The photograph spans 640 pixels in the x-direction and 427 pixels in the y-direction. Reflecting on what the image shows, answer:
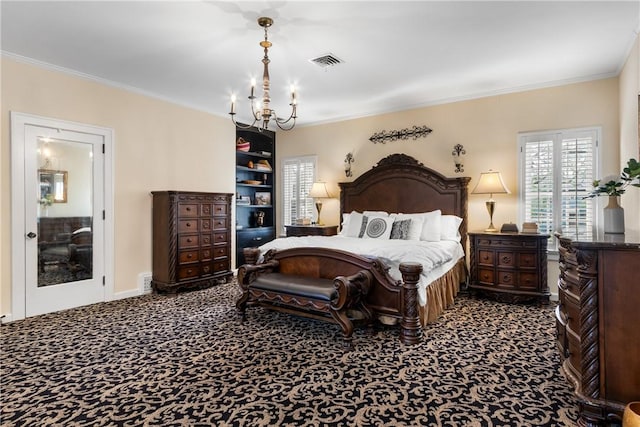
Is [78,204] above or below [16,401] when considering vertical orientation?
above

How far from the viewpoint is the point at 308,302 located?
3279 millimetres

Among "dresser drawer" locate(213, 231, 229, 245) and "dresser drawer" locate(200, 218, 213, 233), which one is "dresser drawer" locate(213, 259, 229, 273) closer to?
"dresser drawer" locate(213, 231, 229, 245)

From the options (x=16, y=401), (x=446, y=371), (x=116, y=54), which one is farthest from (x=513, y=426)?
(x=116, y=54)

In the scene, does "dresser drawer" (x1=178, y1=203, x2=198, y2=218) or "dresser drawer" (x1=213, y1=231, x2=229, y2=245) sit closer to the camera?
"dresser drawer" (x1=178, y1=203, x2=198, y2=218)

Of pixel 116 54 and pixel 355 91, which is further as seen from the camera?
pixel 355 91

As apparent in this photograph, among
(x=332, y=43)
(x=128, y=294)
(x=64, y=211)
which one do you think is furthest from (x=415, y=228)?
(x=64, y=211)

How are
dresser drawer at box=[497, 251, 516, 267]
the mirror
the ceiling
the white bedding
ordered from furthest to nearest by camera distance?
dresser drawer at box=[497, 251, 516, 267], the mirror, the white bedding, the ceiling

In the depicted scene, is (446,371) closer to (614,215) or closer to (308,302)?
(308,302)

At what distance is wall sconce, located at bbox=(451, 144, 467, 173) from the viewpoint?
17.3 ft

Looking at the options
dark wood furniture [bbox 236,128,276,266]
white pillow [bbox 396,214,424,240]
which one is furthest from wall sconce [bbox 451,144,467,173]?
dark wood furniture [bbox 236,128,276,266]

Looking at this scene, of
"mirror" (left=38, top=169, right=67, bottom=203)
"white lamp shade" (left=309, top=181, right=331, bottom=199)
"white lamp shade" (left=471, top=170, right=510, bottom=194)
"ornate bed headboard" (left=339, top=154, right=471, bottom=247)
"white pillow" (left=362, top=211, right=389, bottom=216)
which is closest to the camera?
"mirror" (left=38, top=169, right=67, bottom=203)

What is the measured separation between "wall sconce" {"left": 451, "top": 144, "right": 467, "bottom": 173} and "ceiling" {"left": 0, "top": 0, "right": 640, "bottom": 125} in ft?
2.58

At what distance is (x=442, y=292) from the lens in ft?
13.2

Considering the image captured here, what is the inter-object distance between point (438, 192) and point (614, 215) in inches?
110
